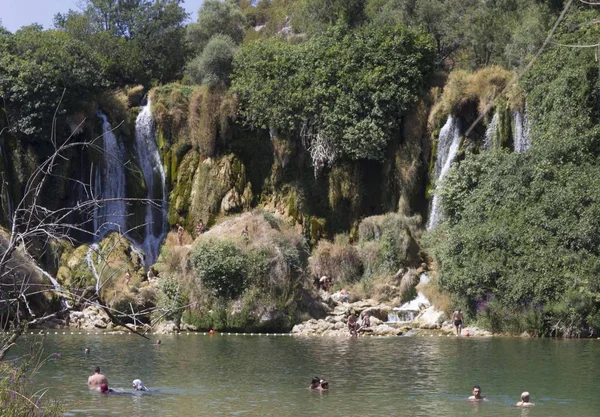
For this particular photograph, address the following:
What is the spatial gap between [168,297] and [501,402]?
2250 centimetres

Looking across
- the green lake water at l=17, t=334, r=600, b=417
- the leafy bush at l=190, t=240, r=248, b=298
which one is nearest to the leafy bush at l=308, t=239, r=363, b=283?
the leafy bush at l=190, t=240, r=248, b=298

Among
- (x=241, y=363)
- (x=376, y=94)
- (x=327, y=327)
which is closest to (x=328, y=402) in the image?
(x=241, y=363)

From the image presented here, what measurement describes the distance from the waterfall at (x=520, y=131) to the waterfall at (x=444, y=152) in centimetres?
316

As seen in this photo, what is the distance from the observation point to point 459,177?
4706 cm

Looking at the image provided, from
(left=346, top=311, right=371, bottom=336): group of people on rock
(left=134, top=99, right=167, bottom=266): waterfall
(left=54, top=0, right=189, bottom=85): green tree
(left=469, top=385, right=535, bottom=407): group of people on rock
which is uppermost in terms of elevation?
(left=54, top=0, right=189, bottom=85): green tree

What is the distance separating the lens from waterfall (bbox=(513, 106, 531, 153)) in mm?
47375

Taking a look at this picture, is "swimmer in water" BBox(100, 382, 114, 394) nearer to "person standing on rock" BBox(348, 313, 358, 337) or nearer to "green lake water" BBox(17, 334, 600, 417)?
"green lake water" BBox(17, 334, 600, 417)

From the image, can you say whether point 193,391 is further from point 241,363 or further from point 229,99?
point 229,99

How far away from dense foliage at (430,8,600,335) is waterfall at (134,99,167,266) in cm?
1683

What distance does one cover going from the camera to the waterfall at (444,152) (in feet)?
163

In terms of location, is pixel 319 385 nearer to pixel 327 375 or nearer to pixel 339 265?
pixel 327 375

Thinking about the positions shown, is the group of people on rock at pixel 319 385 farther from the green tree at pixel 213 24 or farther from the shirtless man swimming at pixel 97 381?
the green tree at pixel 213 24

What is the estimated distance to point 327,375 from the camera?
2900 cm

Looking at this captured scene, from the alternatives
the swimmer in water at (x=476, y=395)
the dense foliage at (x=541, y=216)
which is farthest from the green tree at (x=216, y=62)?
the swimmer in water at (x=476, y=395)
